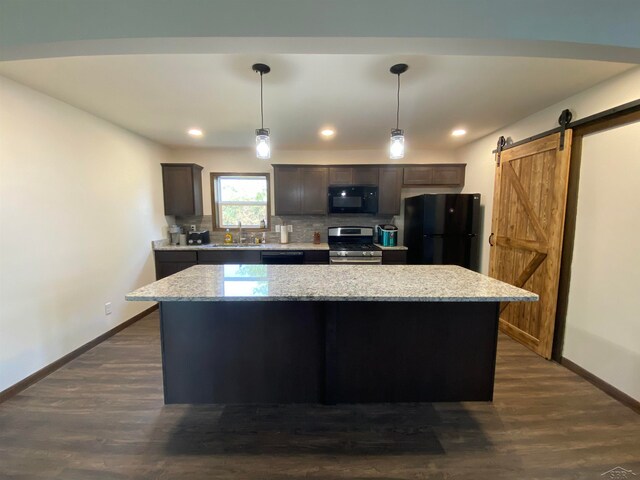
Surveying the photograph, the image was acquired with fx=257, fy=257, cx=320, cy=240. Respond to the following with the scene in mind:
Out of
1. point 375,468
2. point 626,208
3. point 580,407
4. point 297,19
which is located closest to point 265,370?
point 375,468

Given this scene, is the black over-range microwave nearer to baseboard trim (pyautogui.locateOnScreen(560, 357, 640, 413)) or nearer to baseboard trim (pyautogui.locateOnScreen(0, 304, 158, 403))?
baseboard trim (pyautogui.locateOnScreen(560, 357, 640, 413))

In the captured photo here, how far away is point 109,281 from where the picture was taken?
2.91 meters

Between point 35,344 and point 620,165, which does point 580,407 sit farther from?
point 35,344

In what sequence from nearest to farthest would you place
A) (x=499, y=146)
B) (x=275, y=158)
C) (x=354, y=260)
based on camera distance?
(x=499, y=146)
(x=354, y=260)
(x=275, y=158)

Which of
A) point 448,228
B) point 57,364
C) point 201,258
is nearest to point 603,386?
point 448,228

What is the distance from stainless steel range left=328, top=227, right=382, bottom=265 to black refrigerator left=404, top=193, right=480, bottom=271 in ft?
2.23

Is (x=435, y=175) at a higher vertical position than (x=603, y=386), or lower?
higher

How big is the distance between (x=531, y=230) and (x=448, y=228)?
0.94 meters

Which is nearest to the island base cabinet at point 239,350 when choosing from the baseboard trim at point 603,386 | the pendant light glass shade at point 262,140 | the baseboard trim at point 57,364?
the pendant light glass shade at point 262,140

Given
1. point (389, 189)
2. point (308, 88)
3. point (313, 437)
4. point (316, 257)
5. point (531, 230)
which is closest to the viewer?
point (313, 437)

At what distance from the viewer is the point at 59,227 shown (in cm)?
234

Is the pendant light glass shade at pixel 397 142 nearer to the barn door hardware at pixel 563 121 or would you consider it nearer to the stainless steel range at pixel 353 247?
the barn door hardware at pixel 563 121

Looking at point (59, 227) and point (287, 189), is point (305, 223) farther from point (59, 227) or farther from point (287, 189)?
point (59, 227)

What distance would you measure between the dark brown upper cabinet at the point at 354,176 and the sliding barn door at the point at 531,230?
160 centimetres
